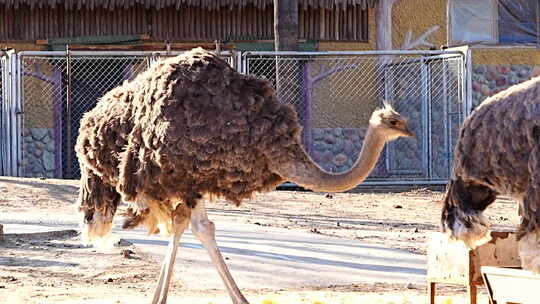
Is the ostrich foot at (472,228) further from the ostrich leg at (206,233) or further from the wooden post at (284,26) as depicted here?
the wooden post at (284,26)

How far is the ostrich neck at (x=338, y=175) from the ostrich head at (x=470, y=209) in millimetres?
1361

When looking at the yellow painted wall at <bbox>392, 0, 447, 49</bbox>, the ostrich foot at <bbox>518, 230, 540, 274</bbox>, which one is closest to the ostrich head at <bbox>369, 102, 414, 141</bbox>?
the ostrich foot at <bbox>518, 230, 540, 274</bbox>

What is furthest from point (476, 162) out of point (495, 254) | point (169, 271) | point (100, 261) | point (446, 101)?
point (446, 101)

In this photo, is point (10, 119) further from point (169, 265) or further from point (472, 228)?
point (472, 228)

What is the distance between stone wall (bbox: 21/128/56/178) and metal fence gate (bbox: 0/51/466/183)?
1 cm

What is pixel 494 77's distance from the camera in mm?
18281

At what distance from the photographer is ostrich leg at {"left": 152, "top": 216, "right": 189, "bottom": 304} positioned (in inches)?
301

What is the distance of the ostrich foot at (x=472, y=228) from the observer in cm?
587

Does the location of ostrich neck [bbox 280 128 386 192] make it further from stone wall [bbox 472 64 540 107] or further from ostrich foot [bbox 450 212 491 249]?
stone wall [bbox 472 64 540 107]

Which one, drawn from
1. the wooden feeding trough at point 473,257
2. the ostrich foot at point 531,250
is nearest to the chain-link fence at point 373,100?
the wooden feeding trough at point 473,257

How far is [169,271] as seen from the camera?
25.1 ft

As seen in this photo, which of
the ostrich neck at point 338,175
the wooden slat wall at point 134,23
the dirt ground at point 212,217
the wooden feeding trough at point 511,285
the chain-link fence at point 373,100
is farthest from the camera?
the wooden slat wall at point 134,23

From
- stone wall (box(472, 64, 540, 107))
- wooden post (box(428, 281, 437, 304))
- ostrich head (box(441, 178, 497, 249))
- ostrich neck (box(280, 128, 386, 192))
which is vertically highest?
stone wall (box(472, 64, 540, 107))

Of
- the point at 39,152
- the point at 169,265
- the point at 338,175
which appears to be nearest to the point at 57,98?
the point at 39,152
